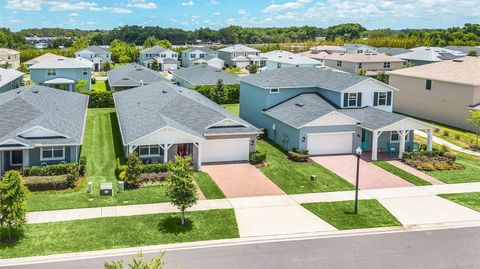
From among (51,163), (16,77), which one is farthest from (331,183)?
(16,77)

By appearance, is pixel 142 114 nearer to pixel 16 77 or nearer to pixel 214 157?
pixel 214 157

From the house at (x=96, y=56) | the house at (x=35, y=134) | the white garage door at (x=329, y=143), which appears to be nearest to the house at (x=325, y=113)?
the white garage door at (x=329, y=143)

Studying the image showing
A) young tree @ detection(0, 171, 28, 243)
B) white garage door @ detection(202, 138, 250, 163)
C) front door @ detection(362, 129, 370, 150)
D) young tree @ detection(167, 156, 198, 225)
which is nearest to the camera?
young tree @ detection(0, 171, 28, 243)

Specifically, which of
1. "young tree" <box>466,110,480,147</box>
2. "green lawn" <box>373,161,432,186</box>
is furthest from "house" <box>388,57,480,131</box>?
"green lawn" <box>373,161,432,186</box>

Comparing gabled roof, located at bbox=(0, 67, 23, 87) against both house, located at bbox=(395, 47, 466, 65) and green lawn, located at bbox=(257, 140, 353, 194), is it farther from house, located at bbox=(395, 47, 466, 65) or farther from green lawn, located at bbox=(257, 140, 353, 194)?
house, located at bbox=(395, 47, 466, 65)

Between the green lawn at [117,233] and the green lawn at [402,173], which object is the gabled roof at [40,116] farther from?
the green lawn at [402,173]

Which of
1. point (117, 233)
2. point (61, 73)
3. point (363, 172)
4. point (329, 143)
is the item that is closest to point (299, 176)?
point (363, 172)
